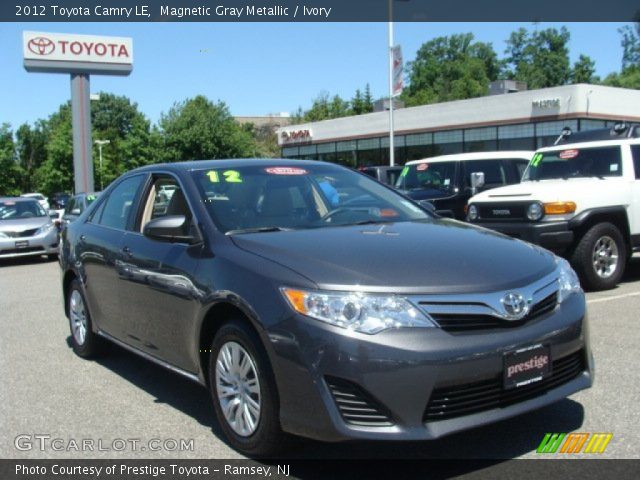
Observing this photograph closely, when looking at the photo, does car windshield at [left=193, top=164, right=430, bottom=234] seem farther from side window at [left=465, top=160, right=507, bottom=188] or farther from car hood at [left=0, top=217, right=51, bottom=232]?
car hood at [left=0, top=217, right=51, bottom=232]

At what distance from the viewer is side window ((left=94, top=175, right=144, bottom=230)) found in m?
5.54

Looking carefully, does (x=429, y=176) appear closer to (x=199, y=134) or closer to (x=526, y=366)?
(x=526, y=366)

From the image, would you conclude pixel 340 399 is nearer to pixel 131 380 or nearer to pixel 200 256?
pixel 200 256

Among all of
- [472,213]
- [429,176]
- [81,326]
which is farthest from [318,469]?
[429,176]

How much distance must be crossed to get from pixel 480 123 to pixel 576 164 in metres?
24.8

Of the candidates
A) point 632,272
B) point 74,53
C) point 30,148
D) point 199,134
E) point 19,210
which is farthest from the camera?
point 30,148

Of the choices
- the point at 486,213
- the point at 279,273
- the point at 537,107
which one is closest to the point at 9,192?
the point at 537,107

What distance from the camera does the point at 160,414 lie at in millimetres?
4723

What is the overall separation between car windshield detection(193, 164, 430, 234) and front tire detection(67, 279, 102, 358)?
6.72 ft

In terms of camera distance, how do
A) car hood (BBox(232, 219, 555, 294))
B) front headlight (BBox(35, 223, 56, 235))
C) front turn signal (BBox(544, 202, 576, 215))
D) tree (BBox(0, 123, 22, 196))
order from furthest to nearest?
tree (BBox(0, 123, 22, 196)) → front headlight (BBox(35, 223, 56, 235)) → front turn signal (BBox(544, 202, 576, 215)) → car hood (BBox(232, 219, 555, 294))

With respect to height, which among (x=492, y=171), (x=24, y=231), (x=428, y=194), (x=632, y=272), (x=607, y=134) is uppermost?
(x=607, y=134)

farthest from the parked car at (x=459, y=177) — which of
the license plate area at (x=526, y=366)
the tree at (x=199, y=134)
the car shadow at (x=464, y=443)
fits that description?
the tree at (x=199, y=134)

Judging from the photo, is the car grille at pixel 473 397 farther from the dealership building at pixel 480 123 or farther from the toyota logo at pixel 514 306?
the dealership building at pixel 480 123

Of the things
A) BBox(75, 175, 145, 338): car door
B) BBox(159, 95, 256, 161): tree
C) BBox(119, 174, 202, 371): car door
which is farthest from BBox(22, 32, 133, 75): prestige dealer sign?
BBox(119, 174, 202, 371): car door
